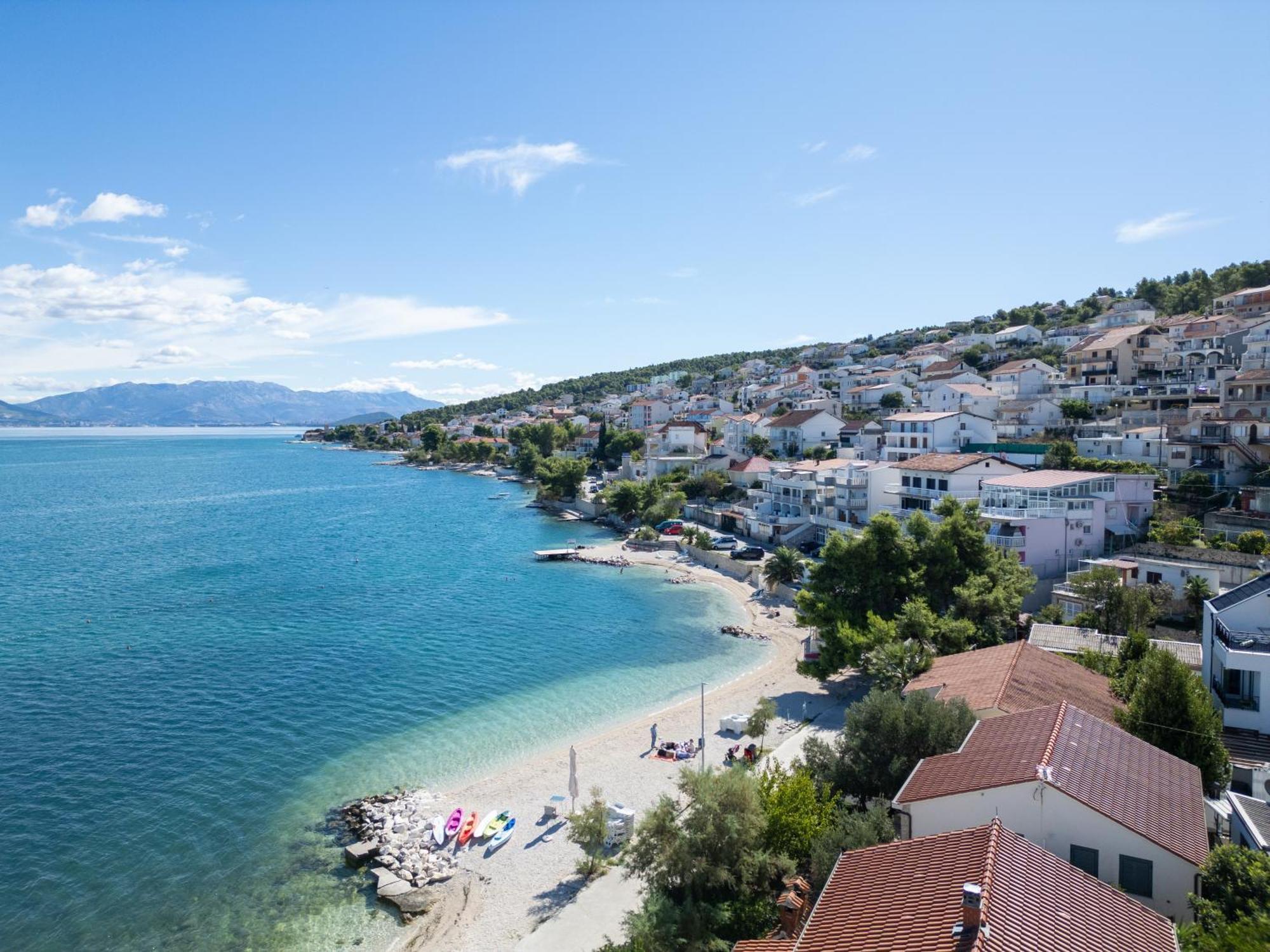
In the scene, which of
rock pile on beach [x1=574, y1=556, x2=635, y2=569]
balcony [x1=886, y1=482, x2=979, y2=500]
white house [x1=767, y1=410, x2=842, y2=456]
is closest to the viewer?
balcony [x1=886, y1=482, x2=979, y2=500]

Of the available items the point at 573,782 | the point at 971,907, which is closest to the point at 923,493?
the point at 573,782

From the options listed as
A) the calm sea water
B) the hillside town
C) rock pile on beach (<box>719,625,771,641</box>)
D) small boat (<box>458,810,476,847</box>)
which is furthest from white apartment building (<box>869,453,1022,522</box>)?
small boat (<box>458,810,476,847</box>)

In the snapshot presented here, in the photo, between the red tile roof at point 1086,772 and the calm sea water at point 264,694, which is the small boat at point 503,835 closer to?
the calm sea water at point 264,694

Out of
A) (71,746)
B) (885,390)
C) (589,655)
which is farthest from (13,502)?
(885,390)

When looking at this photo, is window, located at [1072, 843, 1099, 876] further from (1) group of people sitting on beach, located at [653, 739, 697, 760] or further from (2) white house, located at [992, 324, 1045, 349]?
(2) white house, located at [992, 324, 1045, 349]

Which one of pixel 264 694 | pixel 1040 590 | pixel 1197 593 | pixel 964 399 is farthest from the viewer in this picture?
pixel 964 399

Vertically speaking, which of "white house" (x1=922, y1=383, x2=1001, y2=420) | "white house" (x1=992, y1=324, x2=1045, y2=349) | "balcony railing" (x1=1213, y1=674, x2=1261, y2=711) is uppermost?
"white house" (x1=992, y1=324, x2=1045, y2=349)

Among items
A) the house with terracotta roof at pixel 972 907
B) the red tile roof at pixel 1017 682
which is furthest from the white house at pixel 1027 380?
the house with terracotta roof at pixel 972 907

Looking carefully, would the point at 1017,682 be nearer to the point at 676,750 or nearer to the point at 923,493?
the point at 676,750
